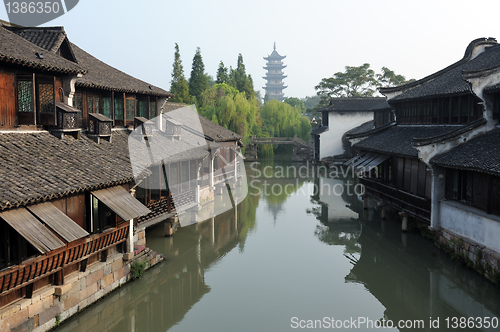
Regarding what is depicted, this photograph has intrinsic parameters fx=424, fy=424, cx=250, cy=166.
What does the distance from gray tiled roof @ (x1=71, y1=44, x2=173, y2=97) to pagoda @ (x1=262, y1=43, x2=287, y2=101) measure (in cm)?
10593

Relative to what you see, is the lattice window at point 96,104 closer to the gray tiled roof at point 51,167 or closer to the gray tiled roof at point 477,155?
the gray tiled roof at point 51,167

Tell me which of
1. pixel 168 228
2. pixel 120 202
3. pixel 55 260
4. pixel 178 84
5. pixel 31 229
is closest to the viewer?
pixel 31 229

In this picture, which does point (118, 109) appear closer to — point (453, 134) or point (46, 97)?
point (46, 97)

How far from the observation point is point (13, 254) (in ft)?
28.2

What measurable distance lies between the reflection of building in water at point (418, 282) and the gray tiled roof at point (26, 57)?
10988 millimetres

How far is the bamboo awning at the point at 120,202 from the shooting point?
10.9m

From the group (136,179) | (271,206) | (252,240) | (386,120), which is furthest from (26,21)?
(386,120)

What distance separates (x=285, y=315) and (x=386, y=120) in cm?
2471

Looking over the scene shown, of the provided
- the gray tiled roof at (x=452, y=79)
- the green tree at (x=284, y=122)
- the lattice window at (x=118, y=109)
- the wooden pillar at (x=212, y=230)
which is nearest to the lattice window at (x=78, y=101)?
the lattice window at (x=118, y=109)

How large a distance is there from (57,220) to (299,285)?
24.0ft

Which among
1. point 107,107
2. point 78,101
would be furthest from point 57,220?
point 107,107

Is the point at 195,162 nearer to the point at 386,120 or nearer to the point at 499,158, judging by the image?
the point at 499,158

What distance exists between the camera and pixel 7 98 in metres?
11.2

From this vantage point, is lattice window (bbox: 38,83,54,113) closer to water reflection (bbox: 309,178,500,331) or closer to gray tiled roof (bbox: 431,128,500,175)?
water reflection (bbox: 309,178,500,331)
